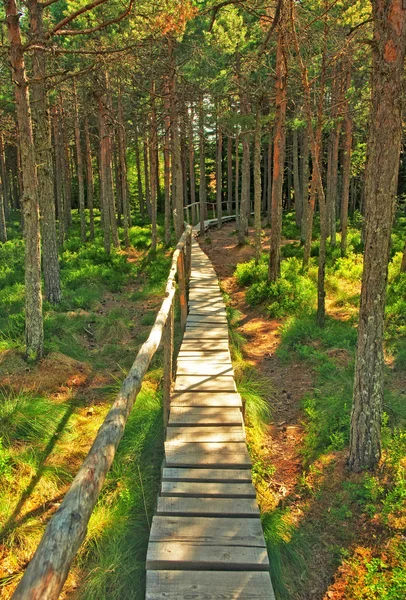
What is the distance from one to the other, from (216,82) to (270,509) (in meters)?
15.3

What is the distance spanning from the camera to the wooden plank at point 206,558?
9.66ft

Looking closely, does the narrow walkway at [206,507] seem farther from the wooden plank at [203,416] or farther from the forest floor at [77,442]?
the forest floor at [77,442]

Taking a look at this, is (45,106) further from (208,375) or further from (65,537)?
(65,537)

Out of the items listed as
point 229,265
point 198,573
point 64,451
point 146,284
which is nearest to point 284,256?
point 229,265

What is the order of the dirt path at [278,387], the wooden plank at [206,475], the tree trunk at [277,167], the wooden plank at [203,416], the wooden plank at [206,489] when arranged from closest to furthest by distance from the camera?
the wooden plank at [206,489] → the wooden plank at [206,475] → the wooden plank at [203,416] → the dirt path at [278,387] → the tree trunk at [277,167]

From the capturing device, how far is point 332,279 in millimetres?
11836

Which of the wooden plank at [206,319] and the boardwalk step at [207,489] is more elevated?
the wooden plank at [206,319]

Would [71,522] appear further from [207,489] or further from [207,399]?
[207,399]

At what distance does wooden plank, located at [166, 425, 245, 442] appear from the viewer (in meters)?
4.43

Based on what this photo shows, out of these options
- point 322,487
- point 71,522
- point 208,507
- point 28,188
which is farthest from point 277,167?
point 71,522

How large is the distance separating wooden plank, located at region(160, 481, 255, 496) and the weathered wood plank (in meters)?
1.34

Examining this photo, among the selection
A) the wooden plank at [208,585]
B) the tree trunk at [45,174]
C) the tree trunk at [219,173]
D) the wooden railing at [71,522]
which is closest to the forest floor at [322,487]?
the wooden plank at [208,585]

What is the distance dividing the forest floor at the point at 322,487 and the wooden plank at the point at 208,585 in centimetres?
52

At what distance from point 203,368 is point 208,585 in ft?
11.4
